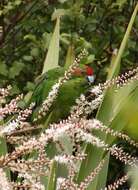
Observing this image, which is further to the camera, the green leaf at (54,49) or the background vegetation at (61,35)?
the background vegetation at (61,35)

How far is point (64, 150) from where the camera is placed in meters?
1.43

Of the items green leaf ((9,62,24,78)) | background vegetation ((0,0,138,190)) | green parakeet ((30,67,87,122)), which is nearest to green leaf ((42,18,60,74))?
green parakeet ((30,67,87,122))

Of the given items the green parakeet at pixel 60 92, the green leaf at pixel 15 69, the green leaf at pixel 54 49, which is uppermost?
the green leaf at pixel 54 49

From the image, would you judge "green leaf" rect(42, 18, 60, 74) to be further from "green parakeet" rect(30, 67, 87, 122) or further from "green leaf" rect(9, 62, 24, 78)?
"green leaf" rect(9, 62, 24, 78)

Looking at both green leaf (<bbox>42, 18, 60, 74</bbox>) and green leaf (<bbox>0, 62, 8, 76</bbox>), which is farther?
green leaf (<bbox>0, 62, 8, 76</bbox>)

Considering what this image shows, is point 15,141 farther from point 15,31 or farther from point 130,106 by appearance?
point 15,31

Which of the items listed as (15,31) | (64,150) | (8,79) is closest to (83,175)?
(64,150)

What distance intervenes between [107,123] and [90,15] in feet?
6.75

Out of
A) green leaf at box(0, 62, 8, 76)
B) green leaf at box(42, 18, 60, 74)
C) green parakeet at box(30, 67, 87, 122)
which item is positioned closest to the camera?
green leaf at box(42, 18, 60, 74)

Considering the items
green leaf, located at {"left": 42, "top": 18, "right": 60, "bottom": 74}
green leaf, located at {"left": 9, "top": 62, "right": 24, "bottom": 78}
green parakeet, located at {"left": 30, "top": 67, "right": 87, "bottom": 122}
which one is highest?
green leaf, located at {"left": 42, "top": 18, "right": 60, "bottom": 74}

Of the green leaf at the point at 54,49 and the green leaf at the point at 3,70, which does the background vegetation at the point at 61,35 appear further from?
the green leaf at the point at 54,49

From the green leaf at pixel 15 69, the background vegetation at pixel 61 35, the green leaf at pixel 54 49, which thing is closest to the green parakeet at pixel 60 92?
the green leaf at pixel 54 49

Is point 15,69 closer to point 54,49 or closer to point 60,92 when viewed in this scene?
point 60,92

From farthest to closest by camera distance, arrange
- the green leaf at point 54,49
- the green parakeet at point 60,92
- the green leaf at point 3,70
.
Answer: the green leaf at point 3,70, the green parakeet at point 60,92, the green leaf at point 54,49
